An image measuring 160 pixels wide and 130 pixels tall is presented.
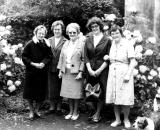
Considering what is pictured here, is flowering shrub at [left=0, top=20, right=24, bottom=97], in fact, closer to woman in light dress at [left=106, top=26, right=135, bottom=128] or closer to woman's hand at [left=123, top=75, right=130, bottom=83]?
woman in light dress at [left=106, top=26, right=135, bottom=128]

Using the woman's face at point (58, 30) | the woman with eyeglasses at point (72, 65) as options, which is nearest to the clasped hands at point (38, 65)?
the woman with eyeglasses at point (72, 65)

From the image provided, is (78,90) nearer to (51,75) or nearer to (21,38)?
(51,75)

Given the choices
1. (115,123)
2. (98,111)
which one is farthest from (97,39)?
(115,123)

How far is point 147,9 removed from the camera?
9.47 m

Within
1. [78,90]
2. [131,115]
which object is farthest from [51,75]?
[131,115]

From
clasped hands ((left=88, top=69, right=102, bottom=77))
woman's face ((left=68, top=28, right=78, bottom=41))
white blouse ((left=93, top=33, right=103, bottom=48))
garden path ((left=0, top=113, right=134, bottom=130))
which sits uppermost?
woman's face ((left=68, top=28, right=78, bottom=41))

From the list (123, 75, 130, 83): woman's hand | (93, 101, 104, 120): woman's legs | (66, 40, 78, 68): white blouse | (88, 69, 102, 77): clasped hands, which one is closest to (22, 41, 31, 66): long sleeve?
(66, 40, 78, 68): white blouse

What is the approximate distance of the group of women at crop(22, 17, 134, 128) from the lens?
6945mm

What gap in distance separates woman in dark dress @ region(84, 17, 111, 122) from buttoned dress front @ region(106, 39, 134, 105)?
17 centimetres

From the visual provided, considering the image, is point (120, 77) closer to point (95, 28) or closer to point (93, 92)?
point (93, 92)

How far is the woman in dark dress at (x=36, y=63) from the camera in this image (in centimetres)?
741

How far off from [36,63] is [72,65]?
2.33ft

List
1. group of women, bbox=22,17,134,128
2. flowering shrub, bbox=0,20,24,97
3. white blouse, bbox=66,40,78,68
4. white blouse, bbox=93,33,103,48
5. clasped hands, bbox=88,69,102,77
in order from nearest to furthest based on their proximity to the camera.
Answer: group of women, bbox=22,17,134,128 → clasped hands, bbox=88,69,102,77 → white blouse, bbox=93,33,103,48 → white blouse, bbox=66,40,78,68 → flowering shrub, bbox=0,20,24,97

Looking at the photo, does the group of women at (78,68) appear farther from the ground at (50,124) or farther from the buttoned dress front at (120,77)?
the ground at (50,124)
